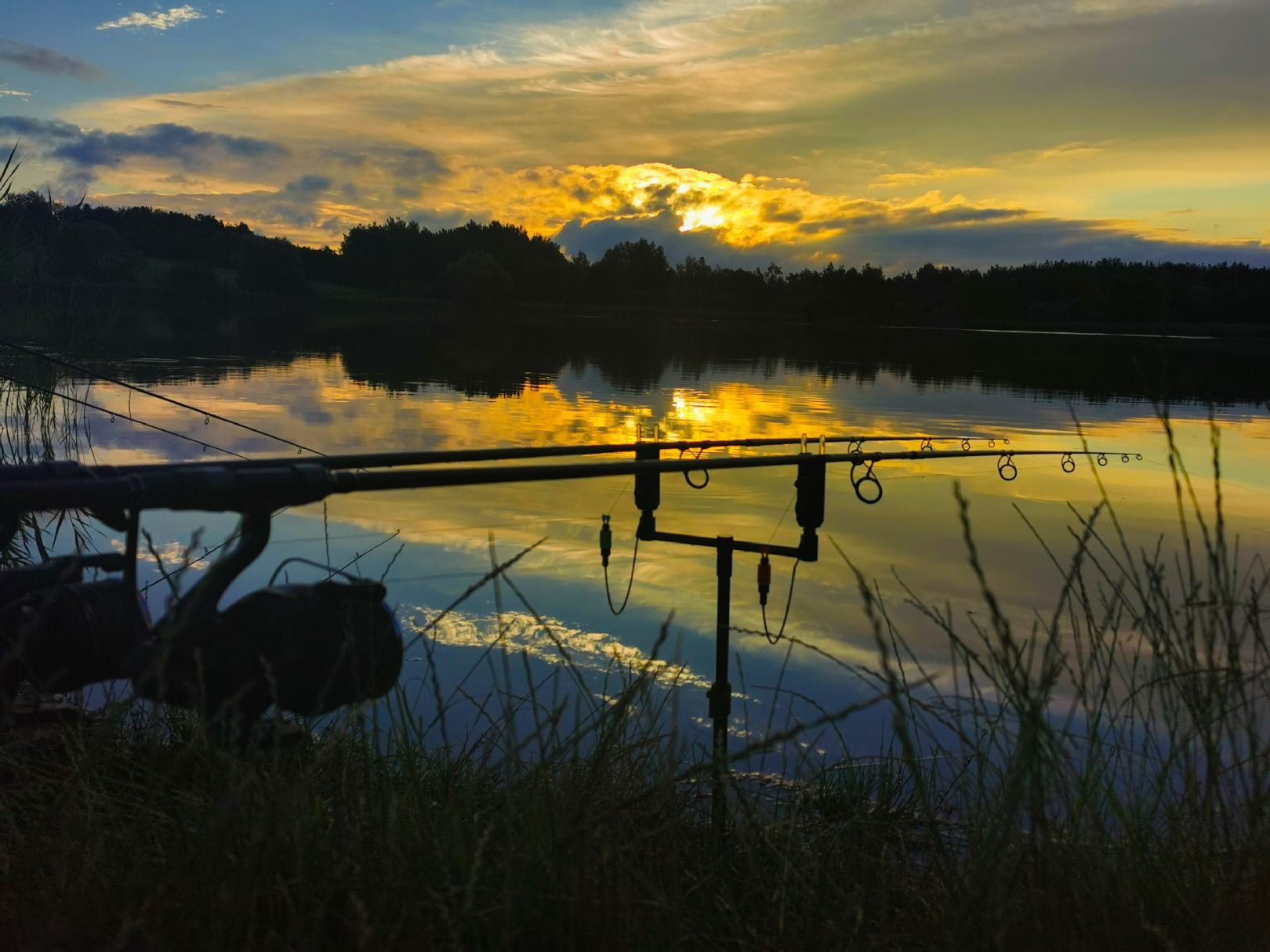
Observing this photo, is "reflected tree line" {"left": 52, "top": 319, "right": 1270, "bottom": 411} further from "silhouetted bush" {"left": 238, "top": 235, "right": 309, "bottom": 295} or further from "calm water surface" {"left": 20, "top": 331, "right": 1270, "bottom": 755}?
"silhouetted bush" {"left": 238, "top": 235, "right": 309, "bottom": 295}

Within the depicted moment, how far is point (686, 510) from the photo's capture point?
11727 millimetres

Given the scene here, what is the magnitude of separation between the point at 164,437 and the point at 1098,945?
55.4 ft

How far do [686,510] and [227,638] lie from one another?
401 inches

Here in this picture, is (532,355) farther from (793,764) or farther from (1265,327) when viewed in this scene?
(1265,327)

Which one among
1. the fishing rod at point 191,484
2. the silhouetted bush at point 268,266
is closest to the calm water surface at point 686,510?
the fishing rod at point 191,484

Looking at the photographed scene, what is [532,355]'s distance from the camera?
39.1 metres

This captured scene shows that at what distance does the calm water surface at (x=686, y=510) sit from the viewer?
7039 mm

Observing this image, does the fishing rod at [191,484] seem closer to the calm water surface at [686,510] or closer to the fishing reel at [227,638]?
the fishing reel at [227,638]

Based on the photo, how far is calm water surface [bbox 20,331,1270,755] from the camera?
7039 millimetres

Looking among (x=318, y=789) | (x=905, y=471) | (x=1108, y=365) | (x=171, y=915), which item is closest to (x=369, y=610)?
(x=171, y=915)

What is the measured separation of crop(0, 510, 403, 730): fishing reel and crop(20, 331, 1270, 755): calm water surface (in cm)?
32

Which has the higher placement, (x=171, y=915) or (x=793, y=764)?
(x=171, y=915)

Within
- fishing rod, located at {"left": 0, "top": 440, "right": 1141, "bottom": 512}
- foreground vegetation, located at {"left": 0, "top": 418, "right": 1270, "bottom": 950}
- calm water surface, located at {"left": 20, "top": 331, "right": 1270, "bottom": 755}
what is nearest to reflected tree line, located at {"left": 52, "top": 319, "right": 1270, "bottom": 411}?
calm water surface, located at {"left": 20, "top": 331, "right": 1270, "bottom": 755}

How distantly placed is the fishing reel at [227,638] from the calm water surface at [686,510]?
1.04 ft
